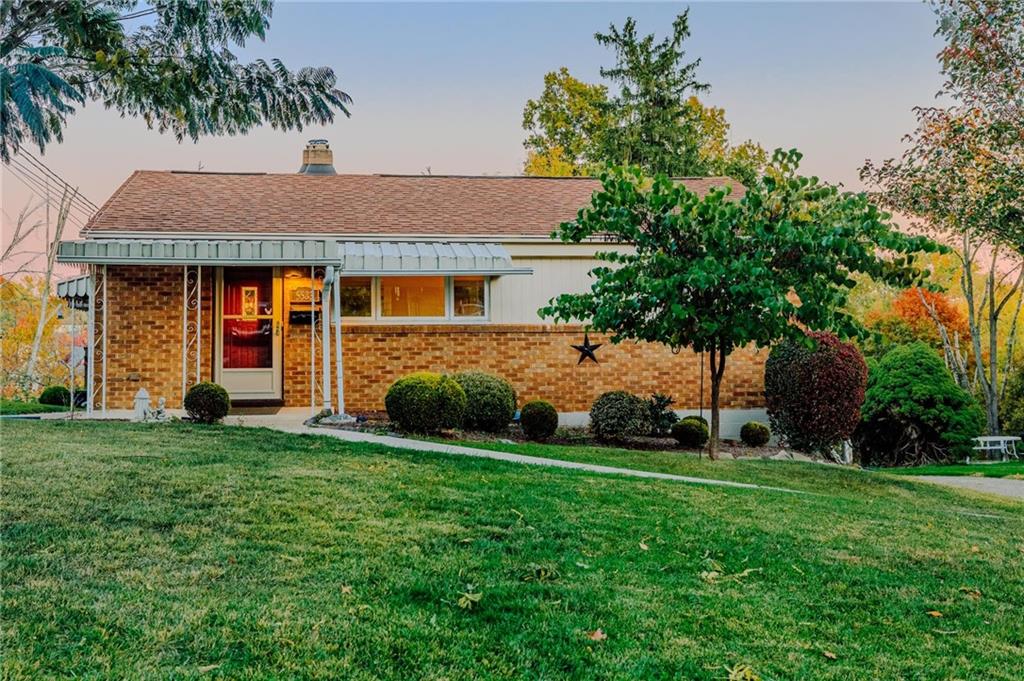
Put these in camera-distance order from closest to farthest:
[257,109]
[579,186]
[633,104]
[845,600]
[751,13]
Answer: [845,600], [257,109], [751,13], [579,186], [633,104]

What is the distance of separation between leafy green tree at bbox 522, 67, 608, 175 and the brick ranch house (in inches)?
802

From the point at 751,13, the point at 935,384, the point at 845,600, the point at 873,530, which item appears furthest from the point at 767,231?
the point at 935,384

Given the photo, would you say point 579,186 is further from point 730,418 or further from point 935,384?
point 935,384

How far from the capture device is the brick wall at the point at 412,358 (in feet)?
44.0

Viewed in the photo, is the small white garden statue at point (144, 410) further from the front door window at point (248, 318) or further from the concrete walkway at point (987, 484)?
the concrete walkway at point (987, 484)

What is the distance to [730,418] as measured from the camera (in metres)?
15.3

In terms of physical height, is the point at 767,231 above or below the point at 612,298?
above

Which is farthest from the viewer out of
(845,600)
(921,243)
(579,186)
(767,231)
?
(579,186)

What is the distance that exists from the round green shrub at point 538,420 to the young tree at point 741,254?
2765 millimetres

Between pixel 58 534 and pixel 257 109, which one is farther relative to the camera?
pixel 257 109

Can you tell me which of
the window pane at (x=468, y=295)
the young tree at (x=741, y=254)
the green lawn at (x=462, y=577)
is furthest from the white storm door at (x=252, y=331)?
the young tree at (x=741, y=254)

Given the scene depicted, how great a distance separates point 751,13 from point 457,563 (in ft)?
54.5

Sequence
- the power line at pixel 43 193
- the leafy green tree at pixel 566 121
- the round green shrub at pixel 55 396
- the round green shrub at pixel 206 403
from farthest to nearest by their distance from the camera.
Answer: the leafy green tree at pixel 566 121
the power line at pixel 43 193
the round green shrub at pixel 55 396
the round green shrub at pixel 206 403

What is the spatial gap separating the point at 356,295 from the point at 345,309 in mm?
347
